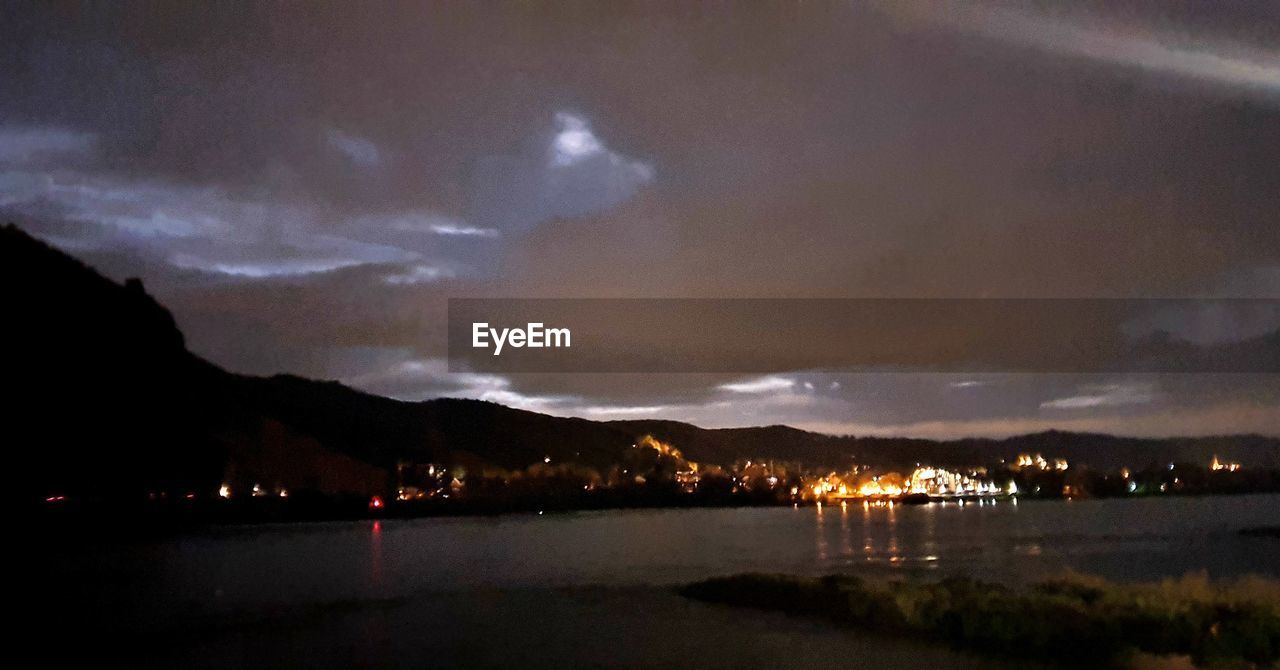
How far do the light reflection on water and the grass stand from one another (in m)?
12.6

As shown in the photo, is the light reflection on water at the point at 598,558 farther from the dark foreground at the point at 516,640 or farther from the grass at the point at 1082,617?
the grass at the point at 1082,617

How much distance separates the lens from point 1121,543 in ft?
207

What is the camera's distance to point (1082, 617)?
21.9 metres

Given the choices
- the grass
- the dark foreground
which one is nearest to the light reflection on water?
the dark foreground

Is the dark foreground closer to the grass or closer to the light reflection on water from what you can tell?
the grass

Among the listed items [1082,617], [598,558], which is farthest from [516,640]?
[598,558]

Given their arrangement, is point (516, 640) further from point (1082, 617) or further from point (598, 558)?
point (598, 558)

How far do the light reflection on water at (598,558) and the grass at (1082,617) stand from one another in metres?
12.6

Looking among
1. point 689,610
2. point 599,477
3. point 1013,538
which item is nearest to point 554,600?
point 689,610

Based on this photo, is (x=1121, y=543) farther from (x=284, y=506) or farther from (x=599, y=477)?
(x=599, y=477)

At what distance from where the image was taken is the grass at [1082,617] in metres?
19.6

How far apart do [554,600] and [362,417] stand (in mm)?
Answer: 161168

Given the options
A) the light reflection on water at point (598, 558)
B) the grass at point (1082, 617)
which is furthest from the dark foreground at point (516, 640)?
the light reflection on water at point (598, 558)

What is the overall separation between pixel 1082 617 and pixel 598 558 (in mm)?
38908
